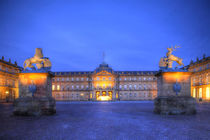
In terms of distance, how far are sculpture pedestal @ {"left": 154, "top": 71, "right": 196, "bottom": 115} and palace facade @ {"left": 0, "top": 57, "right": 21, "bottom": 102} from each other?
1886 inches

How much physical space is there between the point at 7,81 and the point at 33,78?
1876 inches

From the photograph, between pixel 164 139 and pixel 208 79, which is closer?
pixel 164 139

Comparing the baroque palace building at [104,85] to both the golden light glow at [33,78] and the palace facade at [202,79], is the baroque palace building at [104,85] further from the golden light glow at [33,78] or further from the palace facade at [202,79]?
the golden light glow at [33,78]

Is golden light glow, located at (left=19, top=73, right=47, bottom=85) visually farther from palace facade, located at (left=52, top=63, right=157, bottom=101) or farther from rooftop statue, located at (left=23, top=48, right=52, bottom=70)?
palace facade, located at (left=52, top=63, right=157, bottom=101)

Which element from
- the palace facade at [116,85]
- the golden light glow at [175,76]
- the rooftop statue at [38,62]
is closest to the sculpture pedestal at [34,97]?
the rooftop statue at [38,62]

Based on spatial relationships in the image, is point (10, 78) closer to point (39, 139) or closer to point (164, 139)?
point (39, 139)

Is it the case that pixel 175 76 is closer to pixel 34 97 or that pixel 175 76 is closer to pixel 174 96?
pixel 174 96

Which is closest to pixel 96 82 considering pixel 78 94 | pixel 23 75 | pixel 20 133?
pixel 78 94

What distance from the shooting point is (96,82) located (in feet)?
210

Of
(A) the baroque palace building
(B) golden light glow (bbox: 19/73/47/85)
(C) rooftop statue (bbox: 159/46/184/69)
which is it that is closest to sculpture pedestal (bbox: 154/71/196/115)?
(C) rooftop statue (bbox: 159/46/184/69)

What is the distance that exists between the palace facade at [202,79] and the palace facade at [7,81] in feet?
206

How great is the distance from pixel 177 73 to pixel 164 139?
8639 mm

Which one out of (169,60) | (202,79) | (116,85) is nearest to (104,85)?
(116,85)

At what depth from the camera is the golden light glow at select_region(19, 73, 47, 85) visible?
1266 cm
